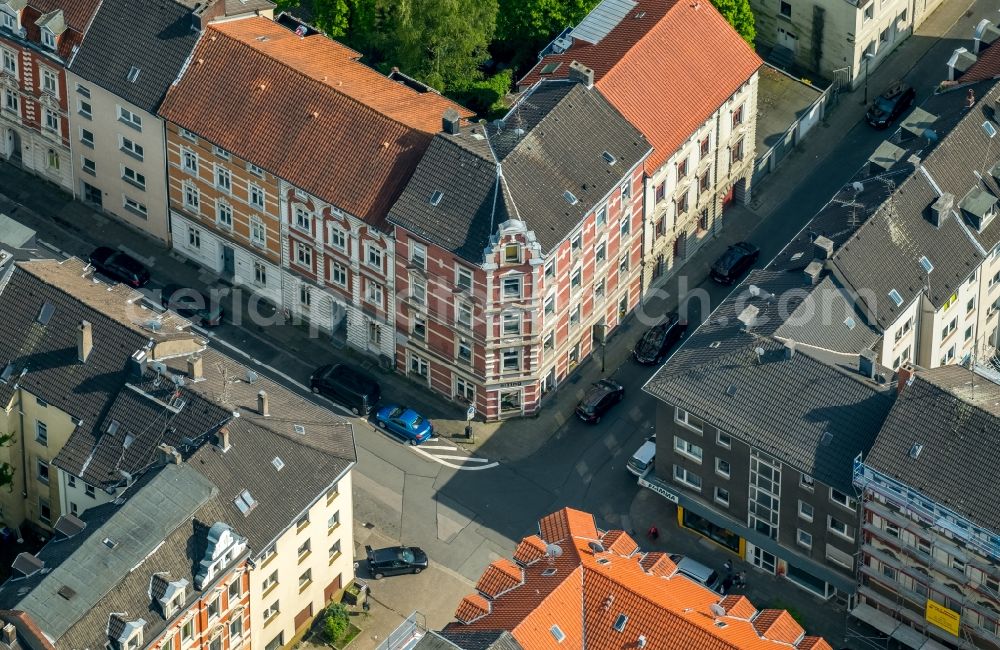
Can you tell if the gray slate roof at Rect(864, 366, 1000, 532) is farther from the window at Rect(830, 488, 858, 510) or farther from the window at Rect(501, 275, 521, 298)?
the window at Rect(501, 275, 521, 298)

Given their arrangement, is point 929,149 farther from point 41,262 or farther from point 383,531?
point 41,262

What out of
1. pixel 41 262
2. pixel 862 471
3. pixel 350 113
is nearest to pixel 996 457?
pixel 862 471

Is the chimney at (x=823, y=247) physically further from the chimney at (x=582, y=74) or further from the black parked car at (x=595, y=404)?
→ the chimney at (x=582, y=74)

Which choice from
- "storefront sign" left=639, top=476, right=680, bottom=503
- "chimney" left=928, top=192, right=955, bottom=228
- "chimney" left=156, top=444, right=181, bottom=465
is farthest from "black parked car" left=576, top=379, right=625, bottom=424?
"chimney" left=156, top=444, right=181, bottom=465

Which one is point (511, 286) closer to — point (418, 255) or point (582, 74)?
point (418, 255)

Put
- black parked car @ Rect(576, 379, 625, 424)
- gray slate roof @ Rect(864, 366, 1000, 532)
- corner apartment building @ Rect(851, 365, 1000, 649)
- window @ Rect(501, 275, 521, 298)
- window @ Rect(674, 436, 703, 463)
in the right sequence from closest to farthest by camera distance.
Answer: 1. gray slate roof @ Rect(864, 366, 1000, 532)
2. corner apartment building @ Rect(851, 365, 1000, 649)
3. window @ Rect(674, 436, 703, 463)
4. window @ Rect(501, 275, 521, 298)
5. black parked car @ Rect(576, 379, 625, 424)

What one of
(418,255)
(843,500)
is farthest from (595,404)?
(843,500)
